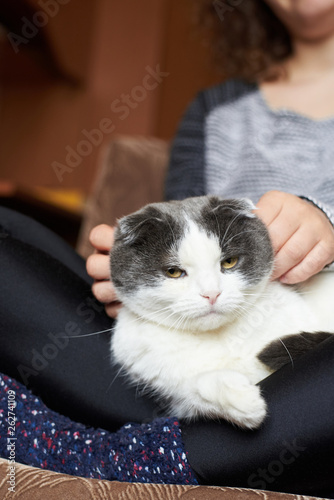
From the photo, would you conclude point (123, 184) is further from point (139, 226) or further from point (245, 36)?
point (139, 226)

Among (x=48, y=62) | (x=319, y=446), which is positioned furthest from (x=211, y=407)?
(x=48, y=62)

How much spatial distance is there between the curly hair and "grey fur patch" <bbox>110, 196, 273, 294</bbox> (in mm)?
1073

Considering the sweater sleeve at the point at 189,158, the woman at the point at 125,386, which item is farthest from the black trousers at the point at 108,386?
the sweater sleeve at the point at 189,158

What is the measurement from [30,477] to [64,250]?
60cm

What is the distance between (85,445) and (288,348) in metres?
0.40

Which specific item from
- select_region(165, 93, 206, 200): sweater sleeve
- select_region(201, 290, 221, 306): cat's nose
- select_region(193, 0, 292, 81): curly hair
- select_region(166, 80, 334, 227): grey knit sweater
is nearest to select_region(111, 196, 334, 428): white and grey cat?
select_region(201, 290, 221, 306): cat's nose

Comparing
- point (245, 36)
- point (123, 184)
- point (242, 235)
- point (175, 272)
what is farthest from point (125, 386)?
point (245, 36)

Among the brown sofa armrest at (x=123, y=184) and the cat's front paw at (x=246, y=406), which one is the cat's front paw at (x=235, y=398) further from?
the brown sofa armrest at (x=123, y=184)

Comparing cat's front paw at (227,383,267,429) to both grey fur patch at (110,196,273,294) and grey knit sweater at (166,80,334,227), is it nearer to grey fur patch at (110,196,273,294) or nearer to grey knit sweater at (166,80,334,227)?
grey fur patch at (110,196,273,294)

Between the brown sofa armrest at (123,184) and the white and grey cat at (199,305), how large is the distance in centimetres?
88

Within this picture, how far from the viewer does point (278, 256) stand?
2.94 feet

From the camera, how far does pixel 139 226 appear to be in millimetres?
848

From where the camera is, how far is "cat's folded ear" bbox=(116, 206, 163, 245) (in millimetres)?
848

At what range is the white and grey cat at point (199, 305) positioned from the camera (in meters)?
0.81
